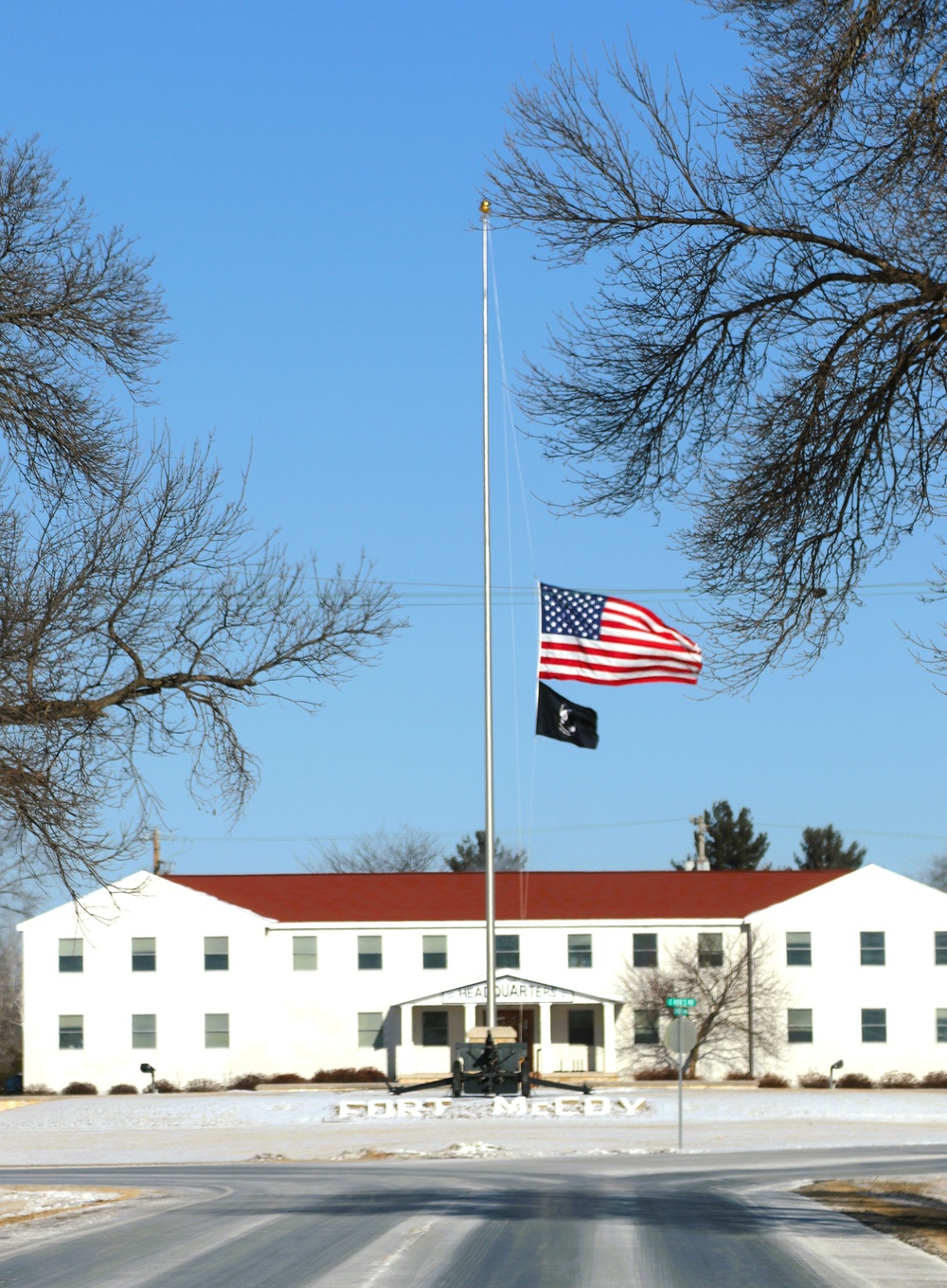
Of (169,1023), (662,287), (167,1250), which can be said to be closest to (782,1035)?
(169,1023)

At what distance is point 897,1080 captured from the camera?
5497 cm

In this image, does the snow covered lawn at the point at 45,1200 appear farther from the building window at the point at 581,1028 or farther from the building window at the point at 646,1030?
the building window at the point at 581,1028

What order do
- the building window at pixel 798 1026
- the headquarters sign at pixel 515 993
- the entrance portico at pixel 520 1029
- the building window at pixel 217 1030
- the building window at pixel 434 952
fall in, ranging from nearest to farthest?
the headquarters sign at pixel 515 993 → the entrance portico at pixel 520 1029 → the building window at pixel 798 1026 → the building window at pixel 217 1030 → the building window at pixel 434 952

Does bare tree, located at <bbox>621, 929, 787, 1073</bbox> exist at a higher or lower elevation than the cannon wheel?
lower

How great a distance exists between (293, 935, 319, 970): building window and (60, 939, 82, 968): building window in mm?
7215

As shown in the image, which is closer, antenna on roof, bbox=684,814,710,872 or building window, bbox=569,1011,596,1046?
building window, bbox=569,1011,596,1046

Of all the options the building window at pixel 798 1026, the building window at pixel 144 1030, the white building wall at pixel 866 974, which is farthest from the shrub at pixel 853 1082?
the building window at pixel 144 1030

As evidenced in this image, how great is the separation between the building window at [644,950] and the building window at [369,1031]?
892 centimetres

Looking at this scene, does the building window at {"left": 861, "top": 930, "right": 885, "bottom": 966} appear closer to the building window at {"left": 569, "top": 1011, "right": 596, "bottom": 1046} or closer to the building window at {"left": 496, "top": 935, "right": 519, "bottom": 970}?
the building window at {"left": 569, "top": 1011, "right": 596, "bottom": 1046}

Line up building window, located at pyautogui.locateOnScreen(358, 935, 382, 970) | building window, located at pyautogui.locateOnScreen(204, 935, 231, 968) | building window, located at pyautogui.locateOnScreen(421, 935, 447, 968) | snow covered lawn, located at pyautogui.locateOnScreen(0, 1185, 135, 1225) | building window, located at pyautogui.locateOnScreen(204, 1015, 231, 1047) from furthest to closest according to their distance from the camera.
Answer: building window, located at pyautogui.locateOnScreen(421, 935, 447, 968), building window, located at pyautogui.locateOnScreen(358, 935, 382, 970), building window, located at pyautogui.locateOnScreen(204, 935, 231, 968), building window, located at pyautogui.locateOnScreen(204, 1015, 231, 1047), snow covered lawn, located at pyautogui.locateOnScreen(0, 1185, 135, 1225)

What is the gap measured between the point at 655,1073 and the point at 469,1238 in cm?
4259

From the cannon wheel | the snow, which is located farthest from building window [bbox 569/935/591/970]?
the cannon wheel

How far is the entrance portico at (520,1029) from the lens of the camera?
55.2m

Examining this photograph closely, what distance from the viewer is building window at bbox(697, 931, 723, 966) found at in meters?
56.3
